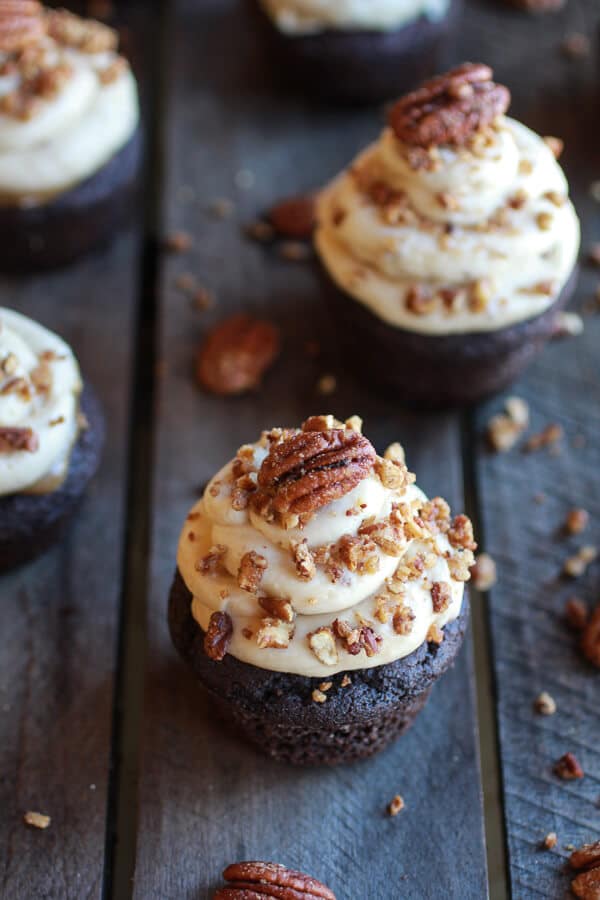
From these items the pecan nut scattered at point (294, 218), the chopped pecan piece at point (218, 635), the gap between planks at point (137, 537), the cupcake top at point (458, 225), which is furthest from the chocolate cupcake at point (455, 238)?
the chopped pecan piece at point (218, 635)

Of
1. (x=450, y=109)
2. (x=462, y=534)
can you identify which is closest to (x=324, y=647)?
(x=462, y=534)

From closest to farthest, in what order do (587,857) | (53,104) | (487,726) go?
1. (587,857)
2. (487,726)
3. (53,104)

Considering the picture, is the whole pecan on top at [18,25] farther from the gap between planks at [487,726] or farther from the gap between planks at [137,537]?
the gap between planks at [487,726]

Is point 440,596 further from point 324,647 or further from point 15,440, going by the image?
point 15,440

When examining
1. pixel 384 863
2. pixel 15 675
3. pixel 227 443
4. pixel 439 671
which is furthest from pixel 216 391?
pixel 384 863

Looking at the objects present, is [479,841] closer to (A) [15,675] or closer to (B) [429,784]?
(B) [429,784]

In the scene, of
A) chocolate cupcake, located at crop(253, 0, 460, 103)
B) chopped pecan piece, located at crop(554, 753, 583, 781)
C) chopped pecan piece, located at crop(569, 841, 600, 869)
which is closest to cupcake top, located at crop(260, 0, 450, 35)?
chocolate cupcake, located at crop(253, 0, 460, 103)
